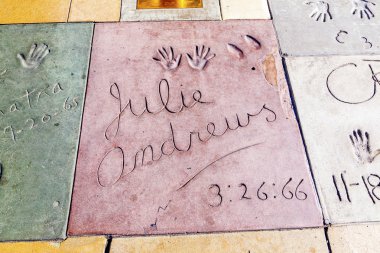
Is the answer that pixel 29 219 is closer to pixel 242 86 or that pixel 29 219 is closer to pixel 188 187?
pixel 188 187

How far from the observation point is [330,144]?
280 cm

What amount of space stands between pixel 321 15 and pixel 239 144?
1669 mm

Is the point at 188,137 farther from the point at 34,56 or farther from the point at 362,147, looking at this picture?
the point at 34,56

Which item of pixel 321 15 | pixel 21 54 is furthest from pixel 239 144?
pixel 21 54

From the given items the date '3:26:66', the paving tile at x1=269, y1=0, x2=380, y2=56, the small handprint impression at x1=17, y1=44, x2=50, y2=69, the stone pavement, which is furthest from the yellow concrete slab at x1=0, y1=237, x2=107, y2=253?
the paving tile at x1=269, y1=0, x2=380, y2=56

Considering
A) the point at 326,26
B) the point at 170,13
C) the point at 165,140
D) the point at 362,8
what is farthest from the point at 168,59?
the point at 362,8

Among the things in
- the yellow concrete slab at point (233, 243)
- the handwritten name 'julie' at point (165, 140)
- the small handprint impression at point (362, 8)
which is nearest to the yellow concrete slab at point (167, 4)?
the handwritten name 'julie' at point (165, 140)

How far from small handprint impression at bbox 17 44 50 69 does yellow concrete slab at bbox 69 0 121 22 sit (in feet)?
1.38

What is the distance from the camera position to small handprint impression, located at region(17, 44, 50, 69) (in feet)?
10.4

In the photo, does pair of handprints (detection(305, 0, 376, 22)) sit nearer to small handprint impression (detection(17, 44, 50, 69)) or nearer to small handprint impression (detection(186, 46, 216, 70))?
small handprint impression (detection(186, 46, 216, 70))

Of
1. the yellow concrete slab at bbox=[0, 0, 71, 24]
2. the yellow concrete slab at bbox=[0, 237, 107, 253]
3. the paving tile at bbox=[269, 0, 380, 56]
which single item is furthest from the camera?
the yellow concrete slab at bbox=[0, 0, 71, 24]

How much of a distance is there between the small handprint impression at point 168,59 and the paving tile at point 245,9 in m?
0.68

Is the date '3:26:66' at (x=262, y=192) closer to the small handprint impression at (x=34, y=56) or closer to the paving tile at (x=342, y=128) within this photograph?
the paving tile at (x=342, y=128)

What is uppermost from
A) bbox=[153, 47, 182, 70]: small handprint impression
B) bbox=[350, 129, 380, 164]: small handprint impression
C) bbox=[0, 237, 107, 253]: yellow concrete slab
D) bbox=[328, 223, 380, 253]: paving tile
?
bbox=[153, 47, 182, 70]: small handprint impression
